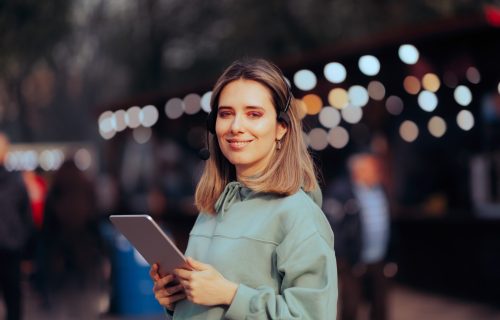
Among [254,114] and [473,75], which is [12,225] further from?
[473,75]

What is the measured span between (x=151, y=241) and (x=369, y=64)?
639 cm

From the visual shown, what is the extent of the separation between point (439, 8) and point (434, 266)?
200 inches

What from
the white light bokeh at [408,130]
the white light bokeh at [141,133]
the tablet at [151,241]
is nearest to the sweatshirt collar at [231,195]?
the tablet at [151,241]

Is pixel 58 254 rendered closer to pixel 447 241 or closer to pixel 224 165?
pixel 447 241

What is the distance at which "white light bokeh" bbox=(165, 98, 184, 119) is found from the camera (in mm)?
13920

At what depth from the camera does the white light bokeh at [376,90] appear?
974 centimetres

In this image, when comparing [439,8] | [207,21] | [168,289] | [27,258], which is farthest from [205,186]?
[207,21]

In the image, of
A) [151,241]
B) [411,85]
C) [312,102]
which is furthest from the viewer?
[312,102]

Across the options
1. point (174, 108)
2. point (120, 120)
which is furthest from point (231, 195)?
point (120, 120)

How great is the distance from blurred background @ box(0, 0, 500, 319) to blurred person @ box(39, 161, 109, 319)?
2 cm

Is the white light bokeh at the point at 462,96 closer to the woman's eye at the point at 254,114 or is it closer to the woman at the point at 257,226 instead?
the woman at the point at 257,226

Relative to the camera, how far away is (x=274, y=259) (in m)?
2.29

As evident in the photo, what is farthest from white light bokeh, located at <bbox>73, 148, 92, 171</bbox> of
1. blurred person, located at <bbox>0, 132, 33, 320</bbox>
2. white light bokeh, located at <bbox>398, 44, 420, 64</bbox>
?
blurred person, located at <bbox>0, 132, 33, 320</bbox>

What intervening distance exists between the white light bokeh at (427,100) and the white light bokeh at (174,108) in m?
5.61
